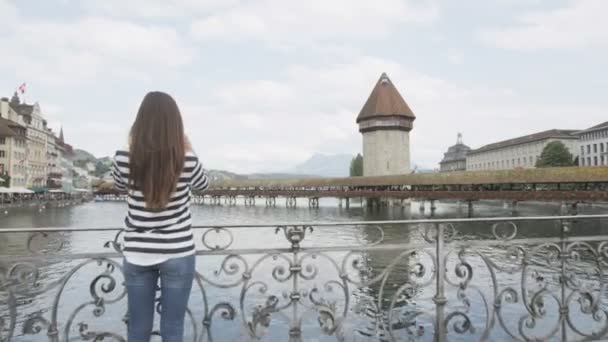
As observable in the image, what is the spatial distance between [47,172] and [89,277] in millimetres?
69470

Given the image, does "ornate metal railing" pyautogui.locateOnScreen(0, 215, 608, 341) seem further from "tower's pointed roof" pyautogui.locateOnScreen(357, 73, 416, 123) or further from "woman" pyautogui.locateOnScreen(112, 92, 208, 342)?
"tower's pointed roof" pyautogui.locateOnScreen(357, 73, 416, 123)

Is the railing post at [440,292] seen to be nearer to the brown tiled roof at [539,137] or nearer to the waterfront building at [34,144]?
the waterfront building at [34,144]

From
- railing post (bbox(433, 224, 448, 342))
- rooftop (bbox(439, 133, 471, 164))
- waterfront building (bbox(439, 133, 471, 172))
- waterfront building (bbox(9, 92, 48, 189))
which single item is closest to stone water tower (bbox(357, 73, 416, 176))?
waterfront building (bbox(9, 92, 48, 189))

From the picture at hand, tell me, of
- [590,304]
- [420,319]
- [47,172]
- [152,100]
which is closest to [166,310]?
[152,100]

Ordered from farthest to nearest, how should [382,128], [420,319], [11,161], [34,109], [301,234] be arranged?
[34,109]
[382,128]
[11,161]
[420,319]
[301,234]

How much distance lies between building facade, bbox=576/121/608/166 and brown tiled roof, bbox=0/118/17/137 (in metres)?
83.9

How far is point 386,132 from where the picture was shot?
57.5 m

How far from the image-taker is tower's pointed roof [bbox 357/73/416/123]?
57.2 metres

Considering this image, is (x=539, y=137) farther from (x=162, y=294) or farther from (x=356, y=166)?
(x=162, y=294)

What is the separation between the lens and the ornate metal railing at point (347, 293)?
2883 mm

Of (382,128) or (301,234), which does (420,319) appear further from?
(382,128)

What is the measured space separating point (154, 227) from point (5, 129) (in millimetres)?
60407

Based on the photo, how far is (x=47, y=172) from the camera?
228 feet

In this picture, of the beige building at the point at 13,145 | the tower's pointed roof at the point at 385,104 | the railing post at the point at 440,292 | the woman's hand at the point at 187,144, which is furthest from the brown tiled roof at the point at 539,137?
the woman's hand at the point at 187,144
